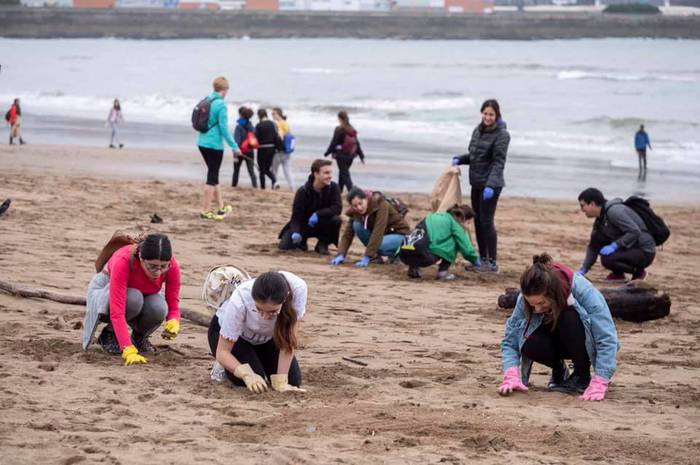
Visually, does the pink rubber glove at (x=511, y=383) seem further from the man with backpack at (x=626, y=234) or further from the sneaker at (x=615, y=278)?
the sneaker at (x=615, y=278)

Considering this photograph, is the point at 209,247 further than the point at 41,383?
Yes

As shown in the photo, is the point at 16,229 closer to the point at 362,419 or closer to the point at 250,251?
the point at 250,251

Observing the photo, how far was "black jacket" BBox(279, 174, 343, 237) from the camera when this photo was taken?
1134cm

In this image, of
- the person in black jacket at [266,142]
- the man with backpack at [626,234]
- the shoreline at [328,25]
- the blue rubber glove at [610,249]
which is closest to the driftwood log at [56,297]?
the man with backpack at [626,234]

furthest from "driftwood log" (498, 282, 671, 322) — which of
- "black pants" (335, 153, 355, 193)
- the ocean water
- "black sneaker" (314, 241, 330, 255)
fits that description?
the ocean water

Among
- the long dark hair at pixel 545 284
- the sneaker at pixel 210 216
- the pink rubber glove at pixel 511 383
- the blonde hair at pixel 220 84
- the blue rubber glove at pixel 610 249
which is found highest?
the blonde hair at pixel 220 84

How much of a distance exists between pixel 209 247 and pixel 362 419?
6021 mm

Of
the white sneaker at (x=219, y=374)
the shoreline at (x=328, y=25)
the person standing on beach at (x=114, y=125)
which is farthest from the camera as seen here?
the shoreline at (x=328, y=25)

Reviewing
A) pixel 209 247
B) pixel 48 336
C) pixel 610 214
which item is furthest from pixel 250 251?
pixel 48 336

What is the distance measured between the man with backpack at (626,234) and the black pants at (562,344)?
4.21m

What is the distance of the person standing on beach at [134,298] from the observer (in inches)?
244

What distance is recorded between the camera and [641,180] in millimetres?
22422

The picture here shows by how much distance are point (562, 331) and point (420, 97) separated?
42.2 m

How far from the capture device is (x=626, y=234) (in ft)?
33.6
